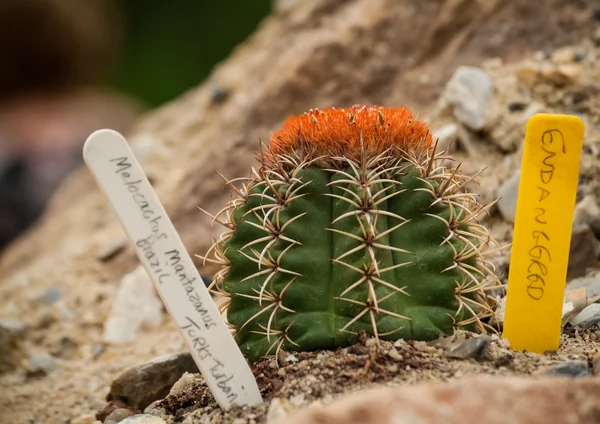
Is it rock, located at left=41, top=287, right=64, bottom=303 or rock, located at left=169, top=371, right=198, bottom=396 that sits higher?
rock, located at left=41, top=287, right=64, bottom=303

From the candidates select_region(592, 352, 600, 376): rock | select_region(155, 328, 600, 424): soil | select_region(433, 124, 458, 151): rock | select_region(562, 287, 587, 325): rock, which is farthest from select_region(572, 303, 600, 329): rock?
select_region(433, 124, 458, 151): rock

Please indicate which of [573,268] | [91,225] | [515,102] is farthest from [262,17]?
[573,268]

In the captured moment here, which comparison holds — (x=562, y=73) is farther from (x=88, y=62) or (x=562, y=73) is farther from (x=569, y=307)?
(x=88, y=62)

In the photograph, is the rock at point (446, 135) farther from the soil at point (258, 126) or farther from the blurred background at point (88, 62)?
the blurred background at point (88, 62)

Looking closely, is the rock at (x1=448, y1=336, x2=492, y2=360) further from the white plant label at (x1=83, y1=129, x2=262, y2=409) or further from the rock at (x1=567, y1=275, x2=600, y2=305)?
the rock at (x1=567, y1=275, x2=600, y2=305)

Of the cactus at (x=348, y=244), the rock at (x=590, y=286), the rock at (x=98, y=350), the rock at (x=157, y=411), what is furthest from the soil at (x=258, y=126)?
the cactus at (x=348, y=244)

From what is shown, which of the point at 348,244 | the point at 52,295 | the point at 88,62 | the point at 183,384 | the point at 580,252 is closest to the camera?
the point at 348,244

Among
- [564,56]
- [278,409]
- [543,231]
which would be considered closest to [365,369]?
[278,409]
